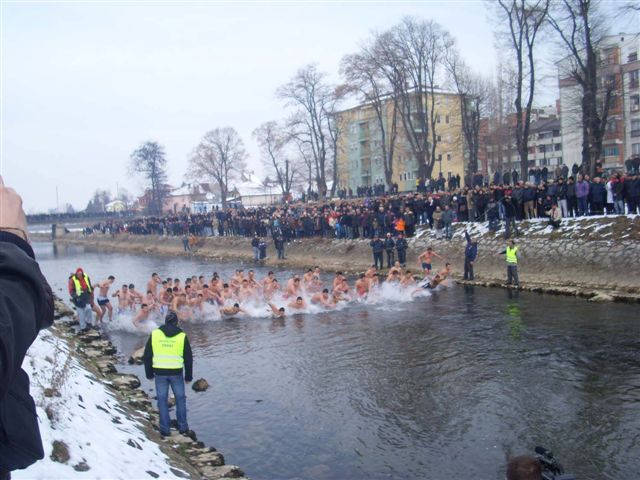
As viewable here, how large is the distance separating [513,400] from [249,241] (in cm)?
3753

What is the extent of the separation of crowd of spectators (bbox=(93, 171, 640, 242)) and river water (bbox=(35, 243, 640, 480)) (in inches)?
226

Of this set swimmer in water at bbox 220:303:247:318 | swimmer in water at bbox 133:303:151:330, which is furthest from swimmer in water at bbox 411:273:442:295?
swimmer in water at bbox 133:303:151:330

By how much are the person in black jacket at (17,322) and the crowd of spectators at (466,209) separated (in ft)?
79.0

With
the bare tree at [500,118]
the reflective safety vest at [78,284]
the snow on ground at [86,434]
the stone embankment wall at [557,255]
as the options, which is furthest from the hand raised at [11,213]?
the bare tree at [500,118]

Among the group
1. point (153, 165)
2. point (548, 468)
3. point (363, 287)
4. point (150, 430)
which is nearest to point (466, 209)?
point (363, 287)

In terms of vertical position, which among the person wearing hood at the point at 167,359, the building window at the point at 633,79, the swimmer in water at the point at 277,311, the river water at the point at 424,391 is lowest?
the river water at the point at 424,391

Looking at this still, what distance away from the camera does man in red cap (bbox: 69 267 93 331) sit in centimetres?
1955

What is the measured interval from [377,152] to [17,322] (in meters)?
75.3

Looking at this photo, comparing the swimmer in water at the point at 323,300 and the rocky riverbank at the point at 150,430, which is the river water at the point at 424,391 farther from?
the swimmer in water at the point at 323,300

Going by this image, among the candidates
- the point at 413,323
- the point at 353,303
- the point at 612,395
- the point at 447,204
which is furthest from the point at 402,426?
the point at 447,204

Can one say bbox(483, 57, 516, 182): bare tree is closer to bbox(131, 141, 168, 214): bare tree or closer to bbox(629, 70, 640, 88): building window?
bbox(629, 70, 640, 88): building window

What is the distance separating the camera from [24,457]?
6.38 feet

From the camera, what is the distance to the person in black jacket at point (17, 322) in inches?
68.4

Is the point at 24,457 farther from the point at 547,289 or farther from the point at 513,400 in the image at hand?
the point at 547,289
